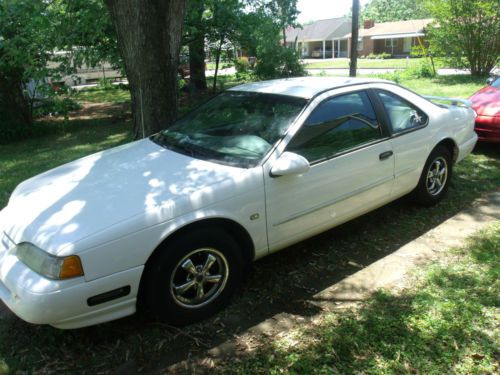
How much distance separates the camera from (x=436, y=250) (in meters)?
4.17

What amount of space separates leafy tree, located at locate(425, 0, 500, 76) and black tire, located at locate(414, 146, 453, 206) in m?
13.6

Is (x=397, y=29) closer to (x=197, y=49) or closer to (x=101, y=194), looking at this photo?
(x=197, y=49)

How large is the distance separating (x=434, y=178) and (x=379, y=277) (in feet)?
5.92

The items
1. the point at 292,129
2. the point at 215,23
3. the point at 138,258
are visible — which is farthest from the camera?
the point at 215,23

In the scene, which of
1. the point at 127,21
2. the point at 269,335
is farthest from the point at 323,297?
the point at 127,21

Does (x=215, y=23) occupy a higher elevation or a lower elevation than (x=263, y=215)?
higher

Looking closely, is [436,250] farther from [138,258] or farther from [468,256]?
[138,258]

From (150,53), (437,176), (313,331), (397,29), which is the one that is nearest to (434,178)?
(437,176)

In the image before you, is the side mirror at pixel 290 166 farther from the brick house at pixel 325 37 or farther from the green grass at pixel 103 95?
the brick house at pixel 325 37

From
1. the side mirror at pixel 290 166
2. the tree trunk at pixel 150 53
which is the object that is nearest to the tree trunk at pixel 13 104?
the tree trunk at pixel 150 53

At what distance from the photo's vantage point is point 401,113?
4.50 m

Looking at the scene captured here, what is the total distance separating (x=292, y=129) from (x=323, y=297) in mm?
1335

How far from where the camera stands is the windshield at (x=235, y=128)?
3.55 m

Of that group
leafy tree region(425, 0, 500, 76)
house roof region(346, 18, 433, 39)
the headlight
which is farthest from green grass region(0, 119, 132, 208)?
house roof region(346, 18, 433, 39)
